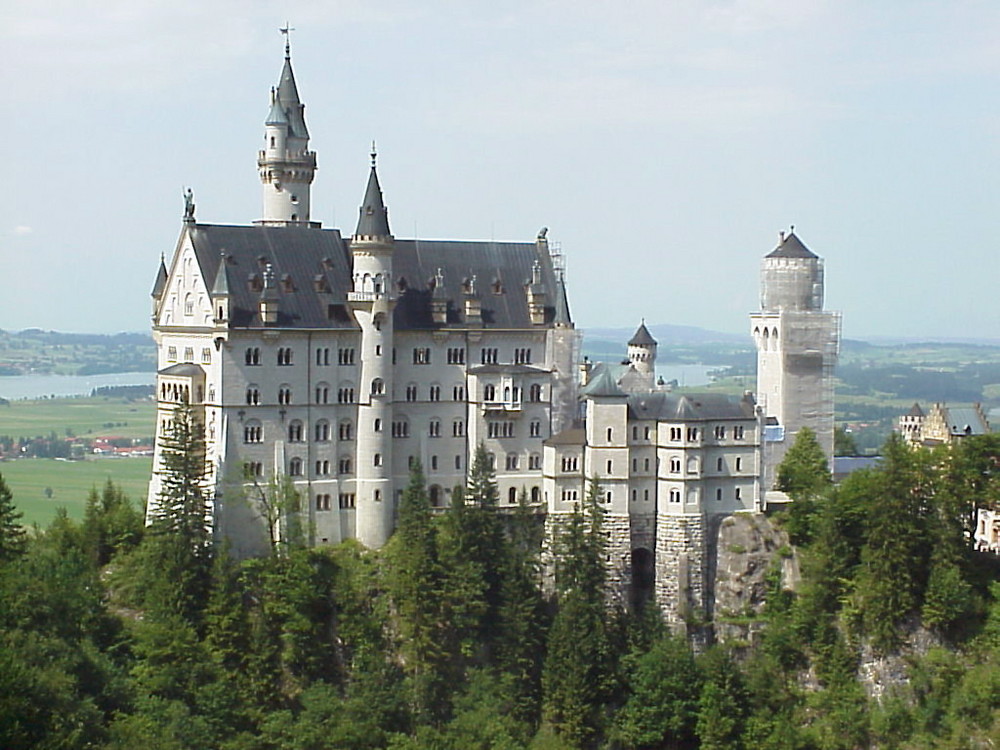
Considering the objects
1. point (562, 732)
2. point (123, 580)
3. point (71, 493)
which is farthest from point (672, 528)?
point (71, 493)

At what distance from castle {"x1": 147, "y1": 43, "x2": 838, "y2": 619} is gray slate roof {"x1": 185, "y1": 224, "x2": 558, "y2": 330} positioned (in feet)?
0.36

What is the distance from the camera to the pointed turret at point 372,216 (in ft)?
309

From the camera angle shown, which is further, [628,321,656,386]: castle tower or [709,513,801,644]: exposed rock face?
[628,321,656,386]: castle tower

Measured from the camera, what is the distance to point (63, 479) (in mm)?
169375

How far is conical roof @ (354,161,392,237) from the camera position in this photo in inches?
3706

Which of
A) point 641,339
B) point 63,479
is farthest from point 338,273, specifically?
point 63,479

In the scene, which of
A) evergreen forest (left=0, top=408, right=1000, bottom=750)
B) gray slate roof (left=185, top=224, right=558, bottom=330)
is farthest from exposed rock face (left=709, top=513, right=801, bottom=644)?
gray slate roof (left=185, top=224, right=558, bottom=330)

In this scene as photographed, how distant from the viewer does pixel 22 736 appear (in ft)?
231

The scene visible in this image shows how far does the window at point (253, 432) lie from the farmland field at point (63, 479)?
49.5 metres

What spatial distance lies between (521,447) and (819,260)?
24479 millimetres

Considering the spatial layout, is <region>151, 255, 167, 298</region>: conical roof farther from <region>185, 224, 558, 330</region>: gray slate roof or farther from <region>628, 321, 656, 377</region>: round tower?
<region>628, 321, 656, 377</region>: round tower

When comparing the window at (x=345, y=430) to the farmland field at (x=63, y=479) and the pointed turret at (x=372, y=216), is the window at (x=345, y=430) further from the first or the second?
the farmland field at (x=63, y=479)

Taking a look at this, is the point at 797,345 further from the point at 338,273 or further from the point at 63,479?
the point at 63,479

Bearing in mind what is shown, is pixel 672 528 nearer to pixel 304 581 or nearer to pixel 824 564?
pixel 824 564
